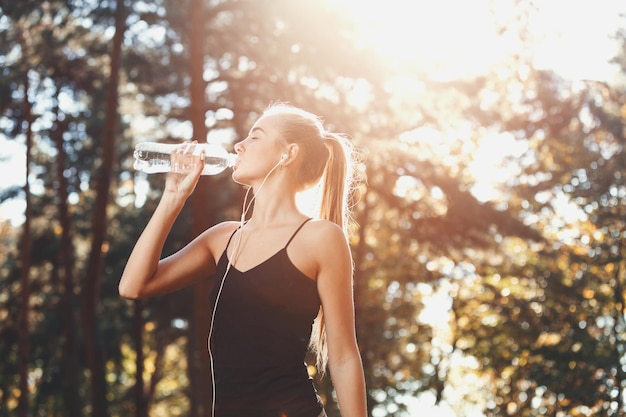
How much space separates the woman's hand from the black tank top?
1.33ft

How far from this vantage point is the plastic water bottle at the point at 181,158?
378 cm

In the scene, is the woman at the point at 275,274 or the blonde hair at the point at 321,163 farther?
the blonde hair at the point at 321,163

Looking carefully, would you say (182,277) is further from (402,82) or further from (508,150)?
(508,150)

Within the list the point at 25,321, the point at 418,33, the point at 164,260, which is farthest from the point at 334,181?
the point at 25,321

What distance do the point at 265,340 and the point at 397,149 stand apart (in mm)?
14419

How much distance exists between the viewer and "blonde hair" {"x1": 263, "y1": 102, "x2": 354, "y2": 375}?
378cm

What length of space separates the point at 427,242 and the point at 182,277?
1455 cm

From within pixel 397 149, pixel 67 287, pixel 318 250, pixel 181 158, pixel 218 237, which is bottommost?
pixel 67 287

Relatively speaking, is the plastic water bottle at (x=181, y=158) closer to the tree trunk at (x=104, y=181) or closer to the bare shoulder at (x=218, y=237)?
the bare shoulder at (x=218, y=237)

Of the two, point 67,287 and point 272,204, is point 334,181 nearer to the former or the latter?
point 272,204

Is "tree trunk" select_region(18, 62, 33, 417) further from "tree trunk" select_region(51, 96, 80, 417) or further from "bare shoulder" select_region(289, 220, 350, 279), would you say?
"bare shoulder" select_region(289, 220, 350, 279)

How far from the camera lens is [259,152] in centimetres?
371

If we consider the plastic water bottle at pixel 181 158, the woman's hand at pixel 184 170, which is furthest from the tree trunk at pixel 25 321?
the woman's hand at pixel 184 170

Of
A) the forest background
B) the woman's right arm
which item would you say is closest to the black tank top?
the woman's right arm
